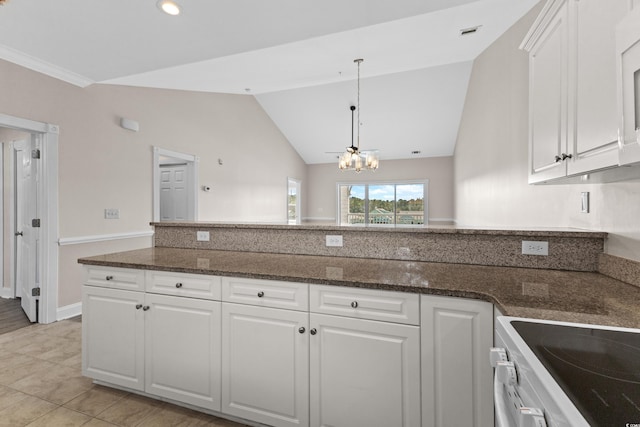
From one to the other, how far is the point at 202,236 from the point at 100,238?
1.90 meters

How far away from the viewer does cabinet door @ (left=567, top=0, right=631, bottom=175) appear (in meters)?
1.00

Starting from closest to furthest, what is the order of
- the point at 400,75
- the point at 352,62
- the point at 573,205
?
the point at 573,205
the point at 352,62
the point at 400,75

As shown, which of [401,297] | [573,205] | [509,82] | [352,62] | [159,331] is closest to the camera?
[401,297]

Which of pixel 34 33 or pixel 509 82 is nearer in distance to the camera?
pixel 34 33

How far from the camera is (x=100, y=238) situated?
3.53 m

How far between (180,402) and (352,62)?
12.7 feet

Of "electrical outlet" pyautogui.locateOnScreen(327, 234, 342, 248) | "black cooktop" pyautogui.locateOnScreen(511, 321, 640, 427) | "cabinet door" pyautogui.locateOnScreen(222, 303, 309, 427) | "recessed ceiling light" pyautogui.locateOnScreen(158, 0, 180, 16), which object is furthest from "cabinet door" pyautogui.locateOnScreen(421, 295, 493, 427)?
"recessed ceiling light" pyautogui.locateOnScreen(158, 0, 180, 16)

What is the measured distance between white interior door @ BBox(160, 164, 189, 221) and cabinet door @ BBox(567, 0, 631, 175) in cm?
482

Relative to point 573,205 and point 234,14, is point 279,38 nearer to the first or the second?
point 234,14

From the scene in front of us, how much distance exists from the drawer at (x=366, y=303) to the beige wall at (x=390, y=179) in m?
7.86

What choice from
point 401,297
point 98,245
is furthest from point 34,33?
point 401,297

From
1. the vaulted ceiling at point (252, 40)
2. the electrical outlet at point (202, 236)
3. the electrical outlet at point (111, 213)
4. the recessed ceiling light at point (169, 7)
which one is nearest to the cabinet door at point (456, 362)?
the electrical outlet at point (202, 236)

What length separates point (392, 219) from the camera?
9266mm

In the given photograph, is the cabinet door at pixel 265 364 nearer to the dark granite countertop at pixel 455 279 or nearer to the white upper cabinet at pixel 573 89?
the dark granite countertop at pixel 455 279
